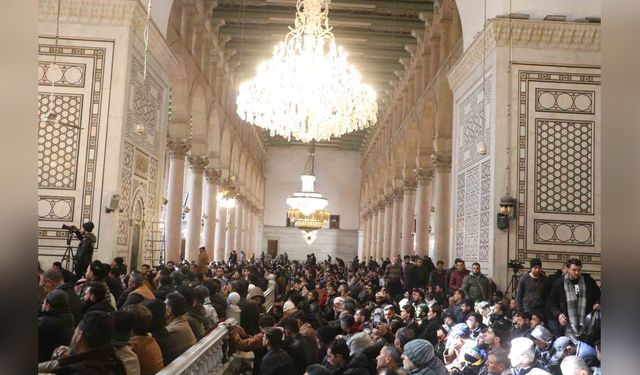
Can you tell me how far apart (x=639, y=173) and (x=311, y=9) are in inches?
334

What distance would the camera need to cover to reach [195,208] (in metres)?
16.7

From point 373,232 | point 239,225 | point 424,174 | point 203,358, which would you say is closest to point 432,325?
point 203,358

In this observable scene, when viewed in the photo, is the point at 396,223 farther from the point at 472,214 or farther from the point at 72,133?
the point at 72,133

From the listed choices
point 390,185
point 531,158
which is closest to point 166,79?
point 531,158

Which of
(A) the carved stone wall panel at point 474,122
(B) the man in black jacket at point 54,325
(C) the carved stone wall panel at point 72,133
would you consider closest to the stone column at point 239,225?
(A) the carved stone wall panel at point 474,122

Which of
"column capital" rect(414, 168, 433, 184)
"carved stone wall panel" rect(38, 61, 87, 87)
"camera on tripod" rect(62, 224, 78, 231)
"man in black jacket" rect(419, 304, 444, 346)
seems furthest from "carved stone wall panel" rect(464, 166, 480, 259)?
"column capital" rect(414, 168, 433, 184)

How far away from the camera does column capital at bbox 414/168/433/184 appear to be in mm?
16750

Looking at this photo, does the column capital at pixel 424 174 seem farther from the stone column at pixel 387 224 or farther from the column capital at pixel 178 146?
the column capital at pixel 178 146

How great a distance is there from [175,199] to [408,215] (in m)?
7.76

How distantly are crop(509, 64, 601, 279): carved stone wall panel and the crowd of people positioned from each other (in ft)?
3.78

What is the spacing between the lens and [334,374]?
157 inches

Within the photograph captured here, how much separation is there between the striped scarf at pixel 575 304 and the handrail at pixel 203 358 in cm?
320

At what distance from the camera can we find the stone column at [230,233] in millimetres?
23609

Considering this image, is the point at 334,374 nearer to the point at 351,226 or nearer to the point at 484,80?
the point at 484,80
